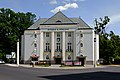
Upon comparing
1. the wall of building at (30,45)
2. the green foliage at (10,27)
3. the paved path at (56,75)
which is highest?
the green foliage at (10,27)

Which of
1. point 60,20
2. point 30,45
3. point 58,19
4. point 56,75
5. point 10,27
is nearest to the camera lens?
point 56,75

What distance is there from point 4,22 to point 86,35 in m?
34.2

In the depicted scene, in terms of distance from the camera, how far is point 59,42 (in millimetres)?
78625

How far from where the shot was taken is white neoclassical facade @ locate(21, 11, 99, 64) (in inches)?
3041

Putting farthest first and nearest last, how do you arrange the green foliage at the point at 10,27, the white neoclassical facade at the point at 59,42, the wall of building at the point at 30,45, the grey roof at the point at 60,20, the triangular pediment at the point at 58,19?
the green foliage at the point at 10,27
the triangular pediment at the point at 58,19
the grey roof at the point at 60,20
the wall of building at the point at 30,45
the white neoclassical facade at the point at 59,42

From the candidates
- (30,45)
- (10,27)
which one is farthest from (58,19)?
(10,27)

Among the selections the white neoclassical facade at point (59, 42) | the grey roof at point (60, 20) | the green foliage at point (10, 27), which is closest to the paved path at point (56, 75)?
the white neoclassical facade at point (59, 42)

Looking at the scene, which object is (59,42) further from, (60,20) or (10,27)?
(10,27)

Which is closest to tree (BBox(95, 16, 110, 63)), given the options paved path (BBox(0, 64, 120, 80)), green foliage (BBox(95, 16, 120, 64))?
green foliage (BBox(95, 16, 120, 64))

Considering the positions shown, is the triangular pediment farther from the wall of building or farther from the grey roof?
the wall of building

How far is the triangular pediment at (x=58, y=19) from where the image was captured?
7969 centimetres

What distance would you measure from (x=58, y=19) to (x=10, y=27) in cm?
2353

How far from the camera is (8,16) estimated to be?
10081 cm

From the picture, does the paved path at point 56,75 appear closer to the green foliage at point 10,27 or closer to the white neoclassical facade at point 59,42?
the white neoclassical facade at point 59,42
